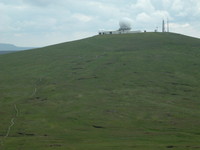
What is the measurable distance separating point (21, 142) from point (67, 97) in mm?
39138

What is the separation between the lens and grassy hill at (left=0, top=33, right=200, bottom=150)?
77.6 meters

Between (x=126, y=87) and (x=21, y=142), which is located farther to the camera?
(x=126, y=87)

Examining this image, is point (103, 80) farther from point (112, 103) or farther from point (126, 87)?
point (112, 103)

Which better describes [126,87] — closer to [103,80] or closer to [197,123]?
[103,80]

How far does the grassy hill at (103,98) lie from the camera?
3056 inches

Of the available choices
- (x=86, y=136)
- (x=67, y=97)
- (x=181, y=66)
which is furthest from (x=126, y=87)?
(x=86, y=136)

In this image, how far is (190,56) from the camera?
166 m

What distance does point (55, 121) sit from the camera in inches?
3625

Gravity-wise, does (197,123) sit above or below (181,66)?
below

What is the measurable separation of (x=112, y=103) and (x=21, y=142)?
37155 mm

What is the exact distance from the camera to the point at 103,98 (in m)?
112

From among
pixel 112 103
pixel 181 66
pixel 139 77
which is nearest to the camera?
pixel 112 103

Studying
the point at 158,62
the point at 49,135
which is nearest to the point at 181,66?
the point at 158,62

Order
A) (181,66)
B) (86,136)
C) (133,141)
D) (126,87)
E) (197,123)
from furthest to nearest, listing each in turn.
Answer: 1. (181,66)
2. (126,87)
3. (197,123)
4. (86,136)
5. (133,141)
